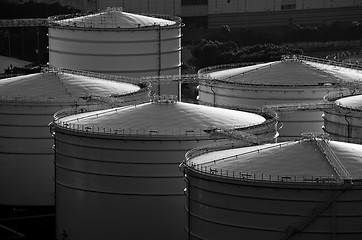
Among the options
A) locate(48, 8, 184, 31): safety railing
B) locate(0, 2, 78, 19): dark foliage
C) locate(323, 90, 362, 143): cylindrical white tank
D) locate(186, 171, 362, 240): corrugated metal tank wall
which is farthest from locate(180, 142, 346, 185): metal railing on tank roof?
locate(0, 2, 78, 19): dark foliage

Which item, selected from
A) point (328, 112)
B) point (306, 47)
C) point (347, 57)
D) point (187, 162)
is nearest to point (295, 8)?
point (306, 47)

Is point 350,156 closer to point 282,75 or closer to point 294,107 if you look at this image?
point 294,107

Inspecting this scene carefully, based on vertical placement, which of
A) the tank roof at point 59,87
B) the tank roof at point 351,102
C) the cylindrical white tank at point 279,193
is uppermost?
the tank roof at point 351,102

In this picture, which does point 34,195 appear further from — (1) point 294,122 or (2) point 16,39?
(2) point 16,39

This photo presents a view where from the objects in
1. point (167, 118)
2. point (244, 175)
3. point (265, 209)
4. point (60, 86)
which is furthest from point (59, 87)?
point (265, 209)

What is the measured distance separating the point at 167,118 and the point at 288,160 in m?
10.6

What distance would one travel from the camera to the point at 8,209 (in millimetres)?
74812

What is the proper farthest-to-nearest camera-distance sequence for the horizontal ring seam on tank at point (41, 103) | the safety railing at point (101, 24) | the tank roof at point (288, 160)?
1. the safety railing at point (101, 24)
2. the horizontal ring seam on tank at point (41, 103)
3. the tank roof at point (288, 160)

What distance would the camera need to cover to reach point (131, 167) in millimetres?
62312

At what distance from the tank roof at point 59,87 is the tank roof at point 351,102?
39.8 ft

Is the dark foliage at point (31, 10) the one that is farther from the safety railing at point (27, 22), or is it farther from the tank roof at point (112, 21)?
the tank roof at point (112, 21)

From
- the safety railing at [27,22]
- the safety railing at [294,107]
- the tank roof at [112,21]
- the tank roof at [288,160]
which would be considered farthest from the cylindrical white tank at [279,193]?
the safety railing at [27,22]

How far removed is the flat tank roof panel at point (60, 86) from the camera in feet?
246

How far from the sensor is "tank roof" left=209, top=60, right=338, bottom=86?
255 feet
